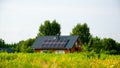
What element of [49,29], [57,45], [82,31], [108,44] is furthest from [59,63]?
[82,31]

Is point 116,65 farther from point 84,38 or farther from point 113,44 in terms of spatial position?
point 84,38

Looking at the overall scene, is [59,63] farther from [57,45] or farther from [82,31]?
[82,31]

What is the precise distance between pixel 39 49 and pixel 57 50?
2.47 meters

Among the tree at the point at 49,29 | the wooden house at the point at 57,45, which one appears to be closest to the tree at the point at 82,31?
the tree at the point at 49,29

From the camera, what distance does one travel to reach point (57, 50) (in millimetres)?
46188

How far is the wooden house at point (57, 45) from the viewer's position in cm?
4575

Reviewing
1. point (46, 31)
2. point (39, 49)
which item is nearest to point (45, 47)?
point (39, 49)

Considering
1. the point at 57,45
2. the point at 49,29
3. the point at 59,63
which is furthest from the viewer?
the point at 49,29

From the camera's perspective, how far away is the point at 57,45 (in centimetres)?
4616

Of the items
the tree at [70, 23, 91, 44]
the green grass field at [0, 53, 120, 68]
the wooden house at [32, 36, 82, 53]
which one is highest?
the tree at [70, 23, 91, 44]

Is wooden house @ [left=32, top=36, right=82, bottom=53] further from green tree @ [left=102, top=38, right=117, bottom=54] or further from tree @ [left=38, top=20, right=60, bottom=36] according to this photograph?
tree @ [left=38, top=20, right=60, bottom=36]

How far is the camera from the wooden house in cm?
4575

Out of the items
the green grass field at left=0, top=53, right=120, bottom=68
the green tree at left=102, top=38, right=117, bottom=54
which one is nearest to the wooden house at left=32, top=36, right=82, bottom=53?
the green tree at left=102, top=38, right=117, bottom=54

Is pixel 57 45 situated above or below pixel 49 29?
below
